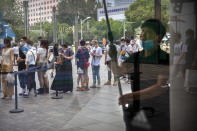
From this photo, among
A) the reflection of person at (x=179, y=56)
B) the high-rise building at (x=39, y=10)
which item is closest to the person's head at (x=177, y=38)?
the reflection of person at (x=179, y=56)

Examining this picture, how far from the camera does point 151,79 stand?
80 cm

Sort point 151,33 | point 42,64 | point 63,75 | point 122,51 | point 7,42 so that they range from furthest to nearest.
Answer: point 63,75 → point 42,64 → point 7,42 → point 122,51 → point 151,33

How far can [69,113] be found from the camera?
53.7 inches

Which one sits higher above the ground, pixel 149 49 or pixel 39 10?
pixel 39 10

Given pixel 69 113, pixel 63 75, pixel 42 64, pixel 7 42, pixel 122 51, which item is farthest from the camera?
pixel 63 75

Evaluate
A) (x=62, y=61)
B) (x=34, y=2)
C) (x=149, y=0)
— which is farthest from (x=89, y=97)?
(x=149, y=0)

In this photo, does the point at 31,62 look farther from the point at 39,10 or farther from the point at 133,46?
the point at 133,46

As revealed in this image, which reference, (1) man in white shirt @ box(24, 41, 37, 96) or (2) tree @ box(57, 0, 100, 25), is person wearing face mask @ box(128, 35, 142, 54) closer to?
(2) tree @ box(57, 0, 100, 25)

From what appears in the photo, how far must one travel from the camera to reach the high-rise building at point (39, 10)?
0.90 m

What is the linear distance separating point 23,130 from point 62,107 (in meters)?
0.28

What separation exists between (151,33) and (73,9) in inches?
13.8

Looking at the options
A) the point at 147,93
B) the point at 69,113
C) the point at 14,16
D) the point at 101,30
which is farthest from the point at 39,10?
the point at 69,113

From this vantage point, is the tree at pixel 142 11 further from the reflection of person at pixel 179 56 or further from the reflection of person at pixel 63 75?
the reflection of person at pixel 63 75

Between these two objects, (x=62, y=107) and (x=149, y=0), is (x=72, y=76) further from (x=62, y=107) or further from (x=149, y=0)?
(x=149, y=0)
